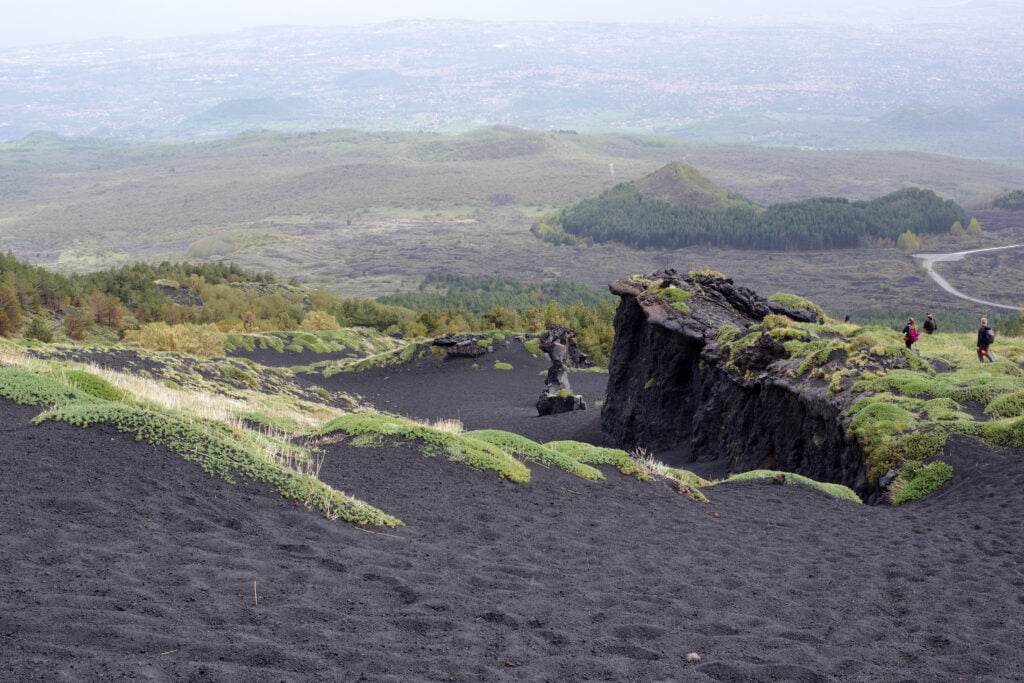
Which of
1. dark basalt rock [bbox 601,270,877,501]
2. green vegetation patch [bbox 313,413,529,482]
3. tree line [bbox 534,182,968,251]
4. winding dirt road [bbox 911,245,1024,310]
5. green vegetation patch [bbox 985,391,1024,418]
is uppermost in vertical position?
green vegetation patch [bbox 313,413,529,482]

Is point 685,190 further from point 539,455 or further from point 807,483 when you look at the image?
point 539,455

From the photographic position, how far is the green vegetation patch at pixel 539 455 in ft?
44.8

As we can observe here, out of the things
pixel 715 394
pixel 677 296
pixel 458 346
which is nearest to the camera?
pixel 715 394

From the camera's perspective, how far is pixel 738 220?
144375 millimetres

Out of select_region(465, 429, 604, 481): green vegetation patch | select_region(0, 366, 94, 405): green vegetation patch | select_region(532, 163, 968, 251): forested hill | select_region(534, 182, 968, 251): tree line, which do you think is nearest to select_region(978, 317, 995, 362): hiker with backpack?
select_region(465, 429, 604, 481): green vegetation patch

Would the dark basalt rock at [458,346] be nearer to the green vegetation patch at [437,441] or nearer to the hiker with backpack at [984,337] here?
the hiker with backpack at [984,337]

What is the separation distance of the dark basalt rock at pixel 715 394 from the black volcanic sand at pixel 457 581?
5.72m

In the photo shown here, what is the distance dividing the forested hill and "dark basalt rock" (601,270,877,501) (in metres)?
113

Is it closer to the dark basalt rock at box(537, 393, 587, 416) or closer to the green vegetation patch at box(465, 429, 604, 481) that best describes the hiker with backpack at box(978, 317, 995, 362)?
the dark basalt rock at box(537, 393, 587, 416)

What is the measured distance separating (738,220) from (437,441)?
138 meters

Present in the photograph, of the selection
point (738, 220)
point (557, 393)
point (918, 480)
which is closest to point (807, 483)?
point (918, 480)

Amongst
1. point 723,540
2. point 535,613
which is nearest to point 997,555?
point 723,540

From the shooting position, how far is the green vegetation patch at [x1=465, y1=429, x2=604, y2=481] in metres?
13.7

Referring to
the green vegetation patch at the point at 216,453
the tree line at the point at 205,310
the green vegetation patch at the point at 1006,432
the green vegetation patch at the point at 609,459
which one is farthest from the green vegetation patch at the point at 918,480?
the tree line at the point at 205,310
